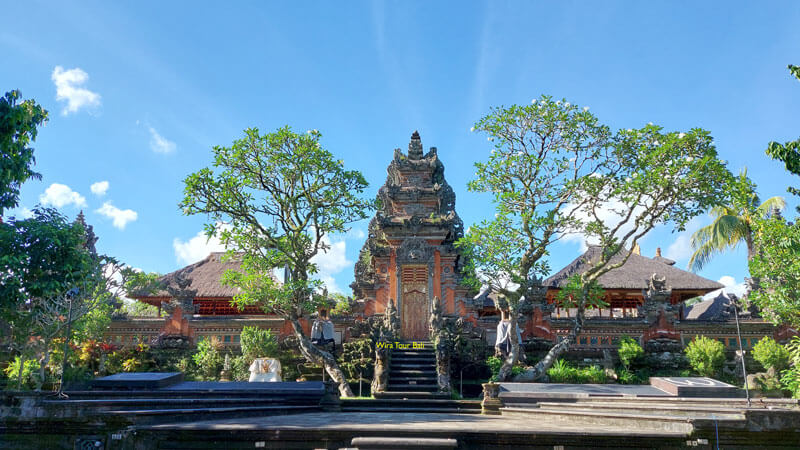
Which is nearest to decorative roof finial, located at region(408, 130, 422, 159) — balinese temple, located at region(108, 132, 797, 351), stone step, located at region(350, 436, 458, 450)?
balinese temple, located at region(108, 132, 797, 351)

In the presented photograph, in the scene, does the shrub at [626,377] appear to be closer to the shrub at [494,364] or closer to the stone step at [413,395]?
the shrub at [494,364]

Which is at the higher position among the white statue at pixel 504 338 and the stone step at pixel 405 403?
the white statue at pixel 504 338

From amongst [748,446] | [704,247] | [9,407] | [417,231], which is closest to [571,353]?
[417,231]

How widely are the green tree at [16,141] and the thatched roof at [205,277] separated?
33.9 feet

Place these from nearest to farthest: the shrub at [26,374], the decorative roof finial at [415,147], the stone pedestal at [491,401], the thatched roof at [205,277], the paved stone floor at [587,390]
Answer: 1. the paved stone floor at [587,390]
2. the stone pedestal at [491,401]
3. the shrub at [26,374]
4. the decorative roof finial at [415,147]
5. the thatched roof at [205,277]

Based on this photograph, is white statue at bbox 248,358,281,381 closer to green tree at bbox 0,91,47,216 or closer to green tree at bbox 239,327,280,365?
green tree at bbox 239,327,280,365

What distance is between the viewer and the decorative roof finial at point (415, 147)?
21.2 metres

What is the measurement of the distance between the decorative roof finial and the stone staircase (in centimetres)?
784

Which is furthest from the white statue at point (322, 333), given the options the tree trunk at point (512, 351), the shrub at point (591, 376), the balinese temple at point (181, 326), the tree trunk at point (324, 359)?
the shrub at point (591, 376)

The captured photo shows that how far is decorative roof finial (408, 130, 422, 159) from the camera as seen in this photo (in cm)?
2122

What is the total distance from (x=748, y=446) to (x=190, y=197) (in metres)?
13.9

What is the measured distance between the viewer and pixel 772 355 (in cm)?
1594

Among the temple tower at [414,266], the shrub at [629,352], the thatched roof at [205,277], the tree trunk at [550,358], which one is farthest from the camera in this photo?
the thatched roof at [205,277]

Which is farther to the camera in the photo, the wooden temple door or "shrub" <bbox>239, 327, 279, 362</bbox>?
the wooden temple door
